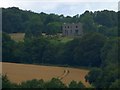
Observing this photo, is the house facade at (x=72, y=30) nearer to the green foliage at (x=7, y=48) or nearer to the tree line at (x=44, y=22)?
the tree line at (x=44, y=22)

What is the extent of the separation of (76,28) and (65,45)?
1810 cm

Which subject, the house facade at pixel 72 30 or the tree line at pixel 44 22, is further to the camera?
the house facade at pixel 72 30

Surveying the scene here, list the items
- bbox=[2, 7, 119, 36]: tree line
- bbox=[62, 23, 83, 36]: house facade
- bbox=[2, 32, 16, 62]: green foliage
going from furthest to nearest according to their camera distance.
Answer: bbox=[62, 23, 83, 36]: house facade < bbox=[2, 7, 119, 36]: tree line < bbox=[2, 32, 16, 62]: green foliage

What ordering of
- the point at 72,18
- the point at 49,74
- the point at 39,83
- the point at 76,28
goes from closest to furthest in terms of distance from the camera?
the point at 39,83 < the point at 49,74 < the point at 76,28 < the point at 72,18

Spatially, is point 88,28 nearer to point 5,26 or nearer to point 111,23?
point 111,23

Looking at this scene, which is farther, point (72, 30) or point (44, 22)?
point (44, 22)

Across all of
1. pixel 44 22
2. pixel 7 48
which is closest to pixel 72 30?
pixel 44 22

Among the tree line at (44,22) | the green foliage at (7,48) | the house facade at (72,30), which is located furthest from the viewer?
the house facade at (72,30)

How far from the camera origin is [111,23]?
60094 millimetres

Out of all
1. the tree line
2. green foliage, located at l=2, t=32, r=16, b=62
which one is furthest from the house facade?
green foliage, located at l=2, t=32, r=16, b=62

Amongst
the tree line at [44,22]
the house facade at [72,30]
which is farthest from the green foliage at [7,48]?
the house facade at [72,30]

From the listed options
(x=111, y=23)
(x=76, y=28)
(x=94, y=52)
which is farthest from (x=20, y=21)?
(x=94, y=52)

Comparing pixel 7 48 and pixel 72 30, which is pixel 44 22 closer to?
pixel 72 30

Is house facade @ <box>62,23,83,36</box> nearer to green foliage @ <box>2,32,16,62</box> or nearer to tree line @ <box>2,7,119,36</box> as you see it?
tree line @ <box>2,7,119,36</box>
